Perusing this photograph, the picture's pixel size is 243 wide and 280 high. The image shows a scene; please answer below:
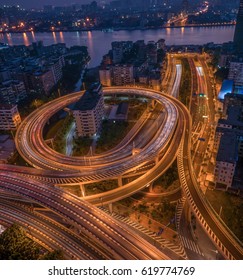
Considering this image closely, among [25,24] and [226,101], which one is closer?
[226,101]

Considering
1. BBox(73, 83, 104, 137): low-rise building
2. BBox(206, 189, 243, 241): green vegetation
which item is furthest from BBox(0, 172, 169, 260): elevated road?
BBox(73, 83, 104, 137): low-rise building

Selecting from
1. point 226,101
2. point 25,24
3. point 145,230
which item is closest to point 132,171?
point 145,230

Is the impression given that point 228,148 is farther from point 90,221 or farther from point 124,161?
point 90,221

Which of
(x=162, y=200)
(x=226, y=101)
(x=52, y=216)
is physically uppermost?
(x=226, y=101)

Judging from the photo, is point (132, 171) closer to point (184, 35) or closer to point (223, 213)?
point (223, 213)

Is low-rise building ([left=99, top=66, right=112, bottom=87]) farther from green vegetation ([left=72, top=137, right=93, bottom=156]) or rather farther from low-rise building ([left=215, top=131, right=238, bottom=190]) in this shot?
low-rise building ([left=215, top=131, right=238, bottom=190])

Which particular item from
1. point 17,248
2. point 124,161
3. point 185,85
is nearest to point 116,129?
point 124,161
